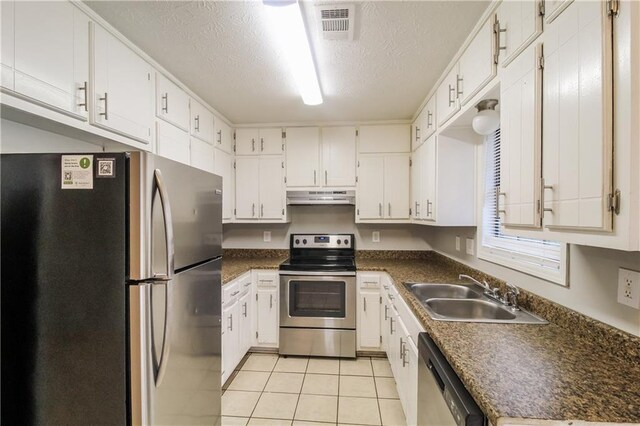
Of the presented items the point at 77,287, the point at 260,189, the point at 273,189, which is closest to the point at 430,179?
the point at 273,189

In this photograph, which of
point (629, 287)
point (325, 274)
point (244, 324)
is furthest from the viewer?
point (325, 274)

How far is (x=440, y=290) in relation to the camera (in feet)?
6.69

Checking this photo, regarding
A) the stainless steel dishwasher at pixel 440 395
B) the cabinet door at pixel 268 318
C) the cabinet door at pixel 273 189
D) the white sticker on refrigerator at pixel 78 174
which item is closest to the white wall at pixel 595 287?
the stainless steel dishwasher at pixel 440 395

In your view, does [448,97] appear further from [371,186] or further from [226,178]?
[226,178]

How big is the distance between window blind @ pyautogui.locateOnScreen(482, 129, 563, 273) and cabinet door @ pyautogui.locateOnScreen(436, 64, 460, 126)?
1.23 ft

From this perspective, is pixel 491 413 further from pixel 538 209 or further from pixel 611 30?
pixel 611 30

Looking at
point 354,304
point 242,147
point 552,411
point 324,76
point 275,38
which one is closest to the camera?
point 552,411

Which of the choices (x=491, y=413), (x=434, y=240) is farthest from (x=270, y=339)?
(x=491, y=413)

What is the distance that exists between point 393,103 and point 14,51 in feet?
7.84

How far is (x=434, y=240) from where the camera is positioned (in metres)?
3.17

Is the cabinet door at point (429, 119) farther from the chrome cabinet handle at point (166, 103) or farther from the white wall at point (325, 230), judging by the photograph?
the chrome cabinet handle at point (166, 103)

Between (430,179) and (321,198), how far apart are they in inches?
45.3

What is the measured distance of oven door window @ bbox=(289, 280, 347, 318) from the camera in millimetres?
2773

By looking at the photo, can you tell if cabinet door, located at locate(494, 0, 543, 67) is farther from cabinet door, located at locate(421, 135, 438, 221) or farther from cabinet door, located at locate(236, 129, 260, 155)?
cabinet door, located at locate(236, 129, 260, 155)
